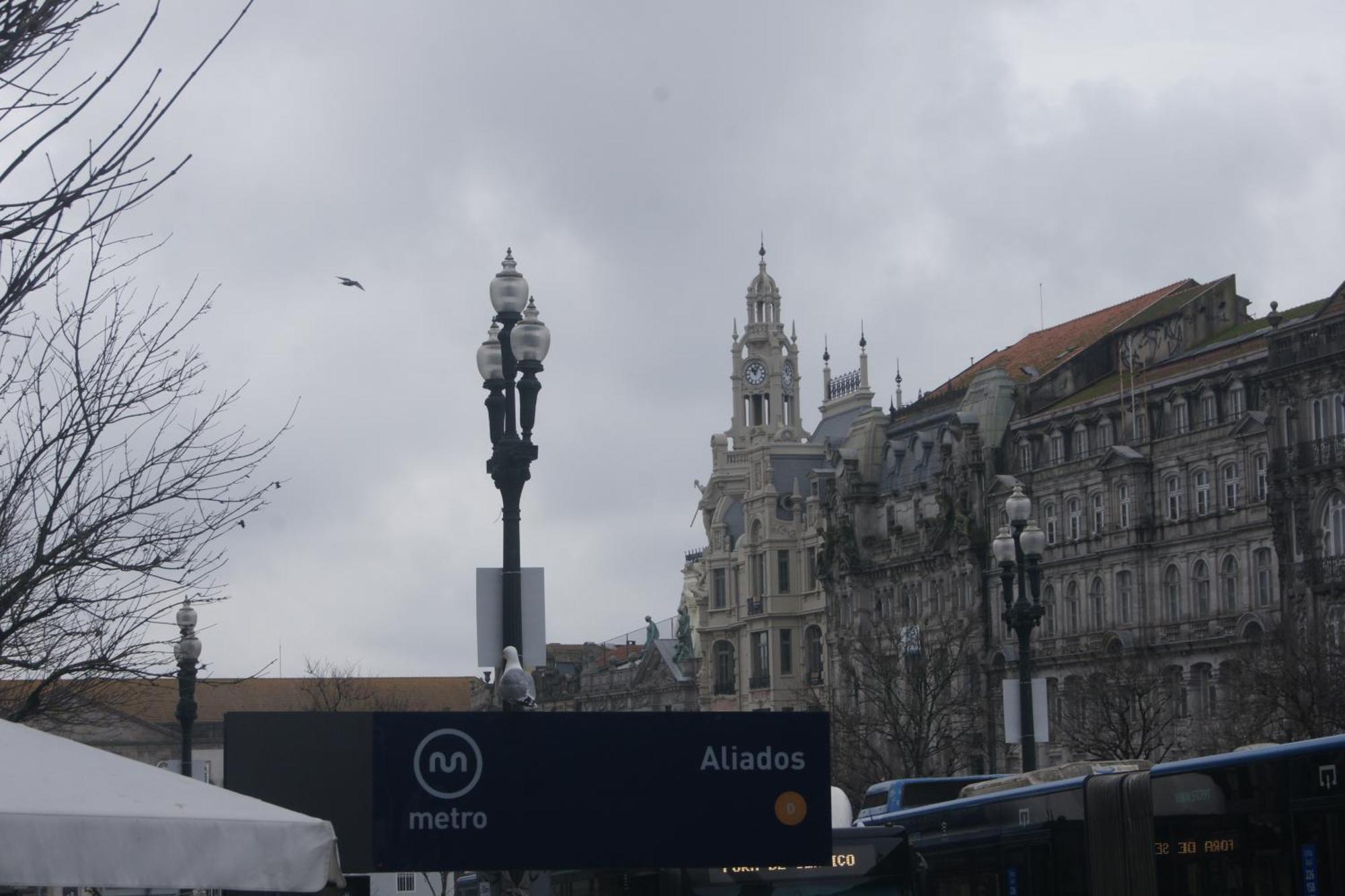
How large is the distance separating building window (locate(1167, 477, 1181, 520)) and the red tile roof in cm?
1181

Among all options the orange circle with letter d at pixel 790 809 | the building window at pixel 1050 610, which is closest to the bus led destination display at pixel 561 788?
the orange circle with letter d at pixel 790 809

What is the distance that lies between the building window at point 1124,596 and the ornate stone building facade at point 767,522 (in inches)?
833

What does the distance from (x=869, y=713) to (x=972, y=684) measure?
399 cm

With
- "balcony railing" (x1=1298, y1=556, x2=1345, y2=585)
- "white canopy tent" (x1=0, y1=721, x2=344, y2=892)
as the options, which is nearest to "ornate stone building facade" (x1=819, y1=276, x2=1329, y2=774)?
"balcony railing" (x1=1298, y1=556, x2=1345, y2=585)

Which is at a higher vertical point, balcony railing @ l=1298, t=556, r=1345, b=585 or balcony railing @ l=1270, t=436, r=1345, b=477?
balcony railing @ l=1270, t=436, r=1345, b=477

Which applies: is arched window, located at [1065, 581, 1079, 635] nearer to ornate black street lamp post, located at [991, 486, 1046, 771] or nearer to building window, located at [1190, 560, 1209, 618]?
building window, located at [1190, 560, 1209, 618]

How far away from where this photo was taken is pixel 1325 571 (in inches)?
2301

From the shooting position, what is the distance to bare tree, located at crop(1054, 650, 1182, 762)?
57406 mm

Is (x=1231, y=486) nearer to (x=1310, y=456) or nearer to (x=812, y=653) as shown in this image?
(x=1310, y=456)

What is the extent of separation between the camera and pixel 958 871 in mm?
22578

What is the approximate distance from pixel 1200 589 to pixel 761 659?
37267 mm

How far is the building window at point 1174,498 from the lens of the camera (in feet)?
223

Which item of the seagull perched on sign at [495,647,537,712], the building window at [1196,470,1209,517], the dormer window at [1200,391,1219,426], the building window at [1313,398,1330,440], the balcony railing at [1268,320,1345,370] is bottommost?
the seagull perched on sign at [495,647,537,712]

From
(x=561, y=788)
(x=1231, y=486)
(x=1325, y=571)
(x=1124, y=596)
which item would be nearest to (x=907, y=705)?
(x=1124, y=596)
